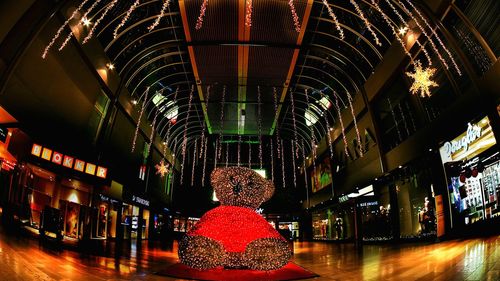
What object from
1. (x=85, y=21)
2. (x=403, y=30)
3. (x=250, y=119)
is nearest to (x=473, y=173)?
(x=403, y=30)

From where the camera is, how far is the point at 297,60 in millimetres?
14039

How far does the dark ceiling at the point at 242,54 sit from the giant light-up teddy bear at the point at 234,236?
6.55 meters

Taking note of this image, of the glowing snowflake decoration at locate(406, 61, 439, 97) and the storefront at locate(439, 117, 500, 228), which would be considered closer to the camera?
the storefront at locate(439, 117, 500, 228)

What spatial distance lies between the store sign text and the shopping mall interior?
0.12 feet

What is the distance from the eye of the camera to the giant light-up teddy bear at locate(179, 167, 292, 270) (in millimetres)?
4297

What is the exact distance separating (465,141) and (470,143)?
179 millimetres

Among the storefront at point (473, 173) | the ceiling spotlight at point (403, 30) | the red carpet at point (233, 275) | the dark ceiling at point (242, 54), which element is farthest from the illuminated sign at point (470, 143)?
the red carpet at point (233, 275)

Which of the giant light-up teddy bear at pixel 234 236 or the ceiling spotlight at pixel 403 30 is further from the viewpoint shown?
the ceiling spotlight at pixel 403 30

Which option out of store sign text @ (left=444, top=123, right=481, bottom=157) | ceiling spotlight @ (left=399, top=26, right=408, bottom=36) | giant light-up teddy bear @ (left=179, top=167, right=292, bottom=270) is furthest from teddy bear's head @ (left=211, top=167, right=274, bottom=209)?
ceiling spotlight @ (left=399, top=26, right=408, bottom=36)

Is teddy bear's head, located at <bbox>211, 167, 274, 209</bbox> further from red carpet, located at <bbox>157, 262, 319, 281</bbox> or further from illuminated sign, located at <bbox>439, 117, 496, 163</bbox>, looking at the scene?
illuminated sign, located at <bbox>439, 117, 496, 163</bbox>

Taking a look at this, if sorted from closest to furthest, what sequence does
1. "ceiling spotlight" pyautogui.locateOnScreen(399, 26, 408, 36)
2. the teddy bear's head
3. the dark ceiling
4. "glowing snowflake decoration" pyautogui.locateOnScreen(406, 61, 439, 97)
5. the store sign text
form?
the teddy bear's head → the store sign text → "glowing snowflake decoration" pyautogui.locateOnScreen(406, 61, 439, 97) → "ceiling spotlight" pyautogui.locateOnScreen(399, 26, 408, 36) → the dark ceiling

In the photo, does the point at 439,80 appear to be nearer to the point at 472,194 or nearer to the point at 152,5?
the point at 472,194

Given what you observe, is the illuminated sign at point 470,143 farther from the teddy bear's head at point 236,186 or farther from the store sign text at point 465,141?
the teddy bear's head at point 236,186

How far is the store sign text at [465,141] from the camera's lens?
7.44 meters
